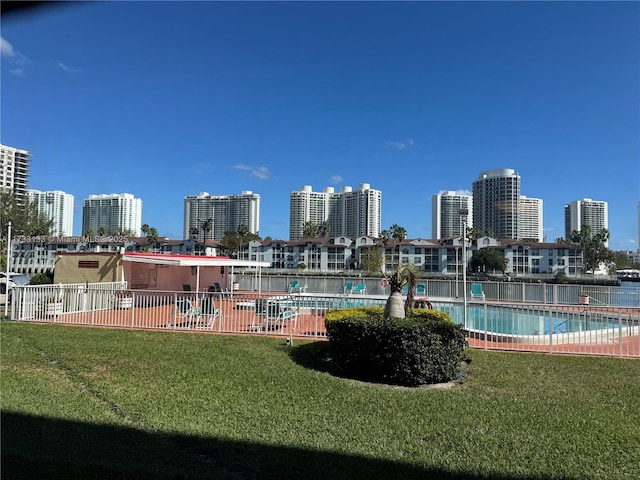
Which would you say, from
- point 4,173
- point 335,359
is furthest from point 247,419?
point 4,173

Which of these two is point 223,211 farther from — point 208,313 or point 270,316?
point 270,316

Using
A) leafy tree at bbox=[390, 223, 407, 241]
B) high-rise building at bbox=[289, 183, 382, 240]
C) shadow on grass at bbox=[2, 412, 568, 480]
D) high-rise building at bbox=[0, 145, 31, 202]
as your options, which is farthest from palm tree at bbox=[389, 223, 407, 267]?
shadow on grass at bbox=[2, 412, 568, 480]

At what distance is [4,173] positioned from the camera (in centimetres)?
4272

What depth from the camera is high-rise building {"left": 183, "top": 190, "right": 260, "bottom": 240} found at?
130750 mm

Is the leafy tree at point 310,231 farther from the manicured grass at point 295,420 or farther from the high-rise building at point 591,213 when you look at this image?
the manicured grass at point 295,420

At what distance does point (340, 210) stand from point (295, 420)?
128m

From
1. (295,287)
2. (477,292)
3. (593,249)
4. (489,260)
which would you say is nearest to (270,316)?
(295,287)

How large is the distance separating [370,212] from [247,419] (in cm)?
12028

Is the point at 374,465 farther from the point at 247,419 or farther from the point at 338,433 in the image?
the point at 247,419

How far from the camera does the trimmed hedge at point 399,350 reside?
6574 millimetres

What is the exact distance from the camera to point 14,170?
4747cm

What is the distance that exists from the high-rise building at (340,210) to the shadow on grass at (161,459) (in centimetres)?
11974

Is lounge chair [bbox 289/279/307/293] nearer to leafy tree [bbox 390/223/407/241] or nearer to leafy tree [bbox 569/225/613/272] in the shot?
leafy tree [bbox 390/223/407/241]

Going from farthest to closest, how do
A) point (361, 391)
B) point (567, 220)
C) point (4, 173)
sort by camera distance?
point (567, 220), point (4, 173), point (361, 391)
